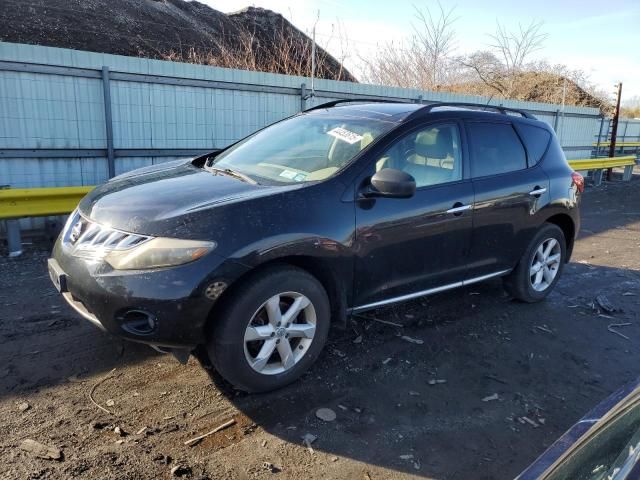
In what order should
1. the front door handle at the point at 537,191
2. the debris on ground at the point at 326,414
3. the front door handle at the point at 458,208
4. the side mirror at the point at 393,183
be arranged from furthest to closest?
the front door handle at the point at 537,191 → the front door handle at the point at 458,208 → the side mirror at the point at 393,183 → the debris on ground at the point at 326,414

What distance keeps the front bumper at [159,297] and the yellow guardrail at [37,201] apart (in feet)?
11.6

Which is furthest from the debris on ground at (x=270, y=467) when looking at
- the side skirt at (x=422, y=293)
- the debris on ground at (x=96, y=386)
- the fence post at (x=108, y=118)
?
the fence post at (x=108, y=118)

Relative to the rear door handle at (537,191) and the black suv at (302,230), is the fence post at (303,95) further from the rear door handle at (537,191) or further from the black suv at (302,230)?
the rear door handle at (537,191)

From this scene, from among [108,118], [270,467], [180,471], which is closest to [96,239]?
[180,471]

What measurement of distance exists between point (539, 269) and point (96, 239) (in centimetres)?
393

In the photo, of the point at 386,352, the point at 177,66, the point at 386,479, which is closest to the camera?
the point at 386,479

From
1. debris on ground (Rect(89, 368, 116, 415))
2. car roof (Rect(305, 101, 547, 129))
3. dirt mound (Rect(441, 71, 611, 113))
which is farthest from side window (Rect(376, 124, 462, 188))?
dirt mound (Rect(441, 71, 611, 113))

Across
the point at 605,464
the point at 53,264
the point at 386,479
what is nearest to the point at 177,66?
the point at 53,264

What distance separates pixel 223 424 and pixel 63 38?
67.5ft

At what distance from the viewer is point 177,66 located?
7.86m

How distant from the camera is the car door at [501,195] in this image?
4.21 meters

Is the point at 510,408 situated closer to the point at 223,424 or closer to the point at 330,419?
the point at 330,419

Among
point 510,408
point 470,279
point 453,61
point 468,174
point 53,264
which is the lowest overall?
point 510,408

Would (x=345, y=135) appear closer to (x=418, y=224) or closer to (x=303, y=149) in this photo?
(x=303, y=149)
